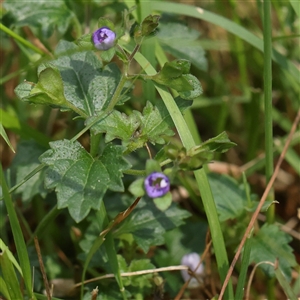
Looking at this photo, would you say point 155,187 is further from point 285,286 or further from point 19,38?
point 19,38

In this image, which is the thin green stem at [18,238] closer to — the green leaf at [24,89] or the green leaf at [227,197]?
the green leaf at [24,89]

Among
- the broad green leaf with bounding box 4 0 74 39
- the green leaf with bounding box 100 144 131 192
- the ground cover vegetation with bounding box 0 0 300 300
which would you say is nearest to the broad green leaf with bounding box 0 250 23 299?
the ground cover vegetation with bounding box 0 0 300 300

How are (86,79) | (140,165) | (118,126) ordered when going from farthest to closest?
(140,165) < (86,79) < (118,126)

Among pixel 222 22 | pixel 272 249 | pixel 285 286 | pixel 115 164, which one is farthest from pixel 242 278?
pixel 222 22

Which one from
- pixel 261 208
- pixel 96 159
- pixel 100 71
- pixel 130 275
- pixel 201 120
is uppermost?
pixel 100 71

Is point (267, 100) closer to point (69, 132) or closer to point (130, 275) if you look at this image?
point (130, 275)

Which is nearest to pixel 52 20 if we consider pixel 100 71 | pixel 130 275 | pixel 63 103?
pixel 100 71
